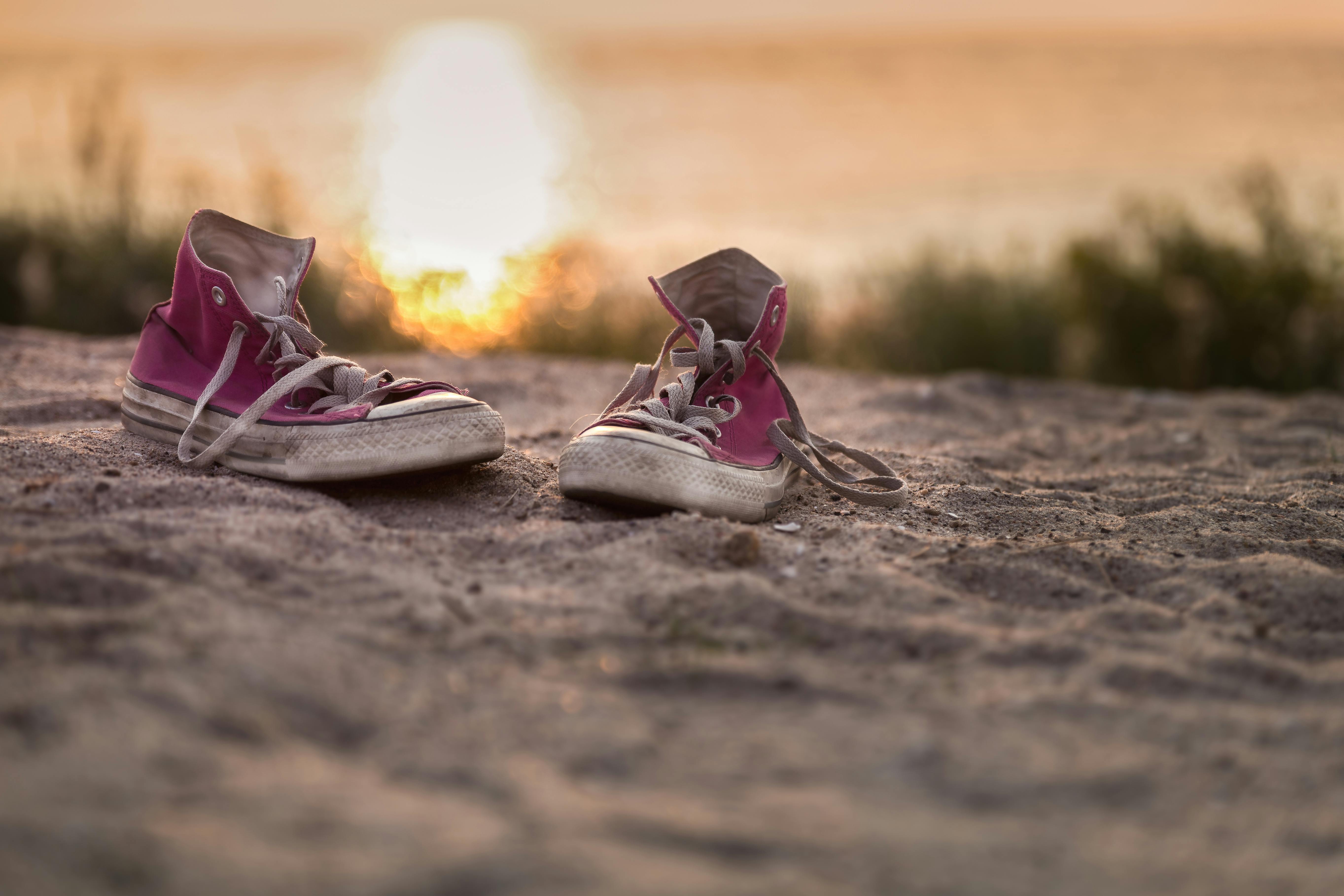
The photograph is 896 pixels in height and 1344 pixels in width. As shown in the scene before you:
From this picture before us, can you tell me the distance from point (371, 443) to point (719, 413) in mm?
792

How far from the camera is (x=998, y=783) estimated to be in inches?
49.5

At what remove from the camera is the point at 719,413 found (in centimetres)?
235

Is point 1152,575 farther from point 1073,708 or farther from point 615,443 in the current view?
point 615,443

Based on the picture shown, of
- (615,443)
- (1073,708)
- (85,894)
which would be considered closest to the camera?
(85,894)

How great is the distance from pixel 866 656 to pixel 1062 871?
1.66 ft

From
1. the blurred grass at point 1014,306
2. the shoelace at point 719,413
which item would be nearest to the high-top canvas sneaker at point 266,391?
the shoelace at point 719,413

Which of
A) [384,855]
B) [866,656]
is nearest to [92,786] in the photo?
[384,855]

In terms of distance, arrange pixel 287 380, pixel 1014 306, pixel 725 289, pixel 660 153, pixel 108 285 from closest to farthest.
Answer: pixel 287 380 < pixel 725 289 < pixel 108 285 < pixel 1014 306 < pixel 660 153

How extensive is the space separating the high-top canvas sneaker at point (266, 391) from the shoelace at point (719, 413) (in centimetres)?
35

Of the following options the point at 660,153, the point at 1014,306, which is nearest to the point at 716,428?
the point at 1014,306

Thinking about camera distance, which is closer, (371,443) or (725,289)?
(371,443)

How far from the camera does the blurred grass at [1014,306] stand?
5199 millimetres

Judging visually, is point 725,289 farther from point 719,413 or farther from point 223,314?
point 223,314

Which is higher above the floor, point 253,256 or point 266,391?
point 253,256
